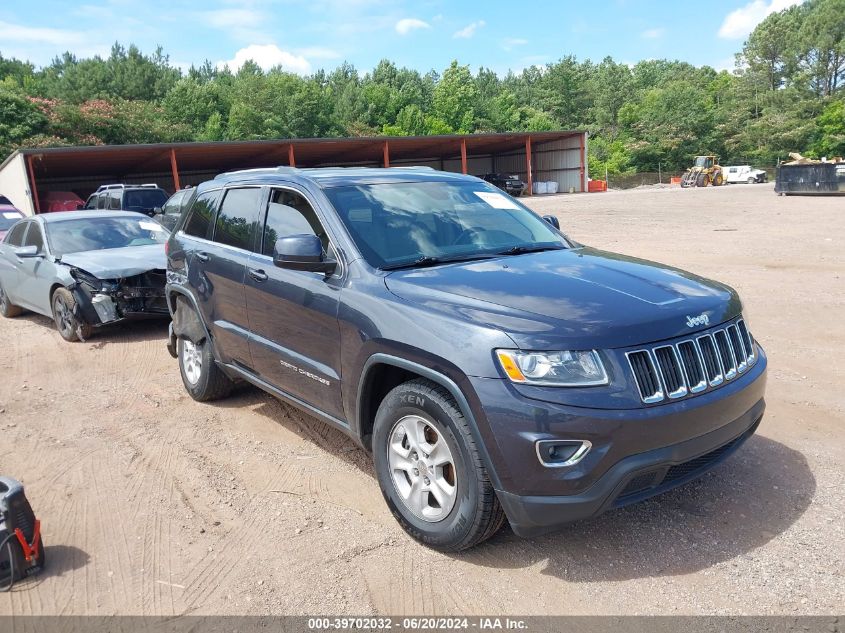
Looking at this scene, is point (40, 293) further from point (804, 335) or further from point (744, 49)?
point (744, 49)

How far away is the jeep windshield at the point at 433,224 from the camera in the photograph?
3959mm

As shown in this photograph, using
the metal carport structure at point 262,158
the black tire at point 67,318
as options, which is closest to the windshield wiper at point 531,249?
the black tire at point 67,318

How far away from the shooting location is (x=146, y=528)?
3779 millimetres

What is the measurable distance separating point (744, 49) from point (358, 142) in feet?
A: 233

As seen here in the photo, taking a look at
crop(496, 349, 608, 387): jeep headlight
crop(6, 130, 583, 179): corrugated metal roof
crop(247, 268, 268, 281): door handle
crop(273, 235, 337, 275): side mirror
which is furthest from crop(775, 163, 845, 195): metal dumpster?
crop(496, 349, 608, 387): jeep headlight

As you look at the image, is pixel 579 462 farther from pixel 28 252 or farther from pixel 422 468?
pixel 28 252

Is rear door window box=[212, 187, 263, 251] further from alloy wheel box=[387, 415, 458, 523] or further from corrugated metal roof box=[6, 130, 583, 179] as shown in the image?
corrugated metal roof box=[6, 130, 583, 179]

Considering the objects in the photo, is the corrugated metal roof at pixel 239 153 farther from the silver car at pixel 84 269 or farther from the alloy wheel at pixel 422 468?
the alloy wheel at pixel 422 468

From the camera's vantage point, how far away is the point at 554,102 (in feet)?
313

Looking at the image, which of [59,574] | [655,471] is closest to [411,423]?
[655,471]

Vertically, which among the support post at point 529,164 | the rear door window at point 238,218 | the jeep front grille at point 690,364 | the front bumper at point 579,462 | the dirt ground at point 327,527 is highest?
the support post at point 529,164

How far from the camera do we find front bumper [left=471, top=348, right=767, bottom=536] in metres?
2.84

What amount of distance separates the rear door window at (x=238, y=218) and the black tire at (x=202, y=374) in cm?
94

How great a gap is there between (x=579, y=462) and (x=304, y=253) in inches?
73.4
